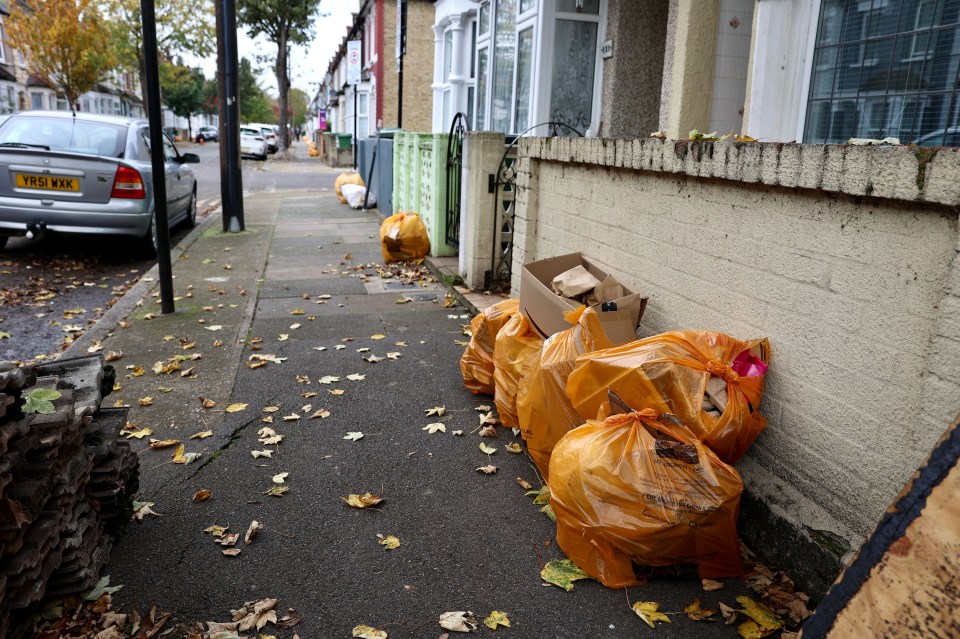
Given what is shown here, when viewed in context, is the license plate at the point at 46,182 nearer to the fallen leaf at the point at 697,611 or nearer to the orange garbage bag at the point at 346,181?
the orange garbage bag at the point at 346,181

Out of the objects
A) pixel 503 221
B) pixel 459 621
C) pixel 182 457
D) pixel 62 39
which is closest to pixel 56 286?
pixel 503 221

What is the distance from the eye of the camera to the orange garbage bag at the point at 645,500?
2607 mm

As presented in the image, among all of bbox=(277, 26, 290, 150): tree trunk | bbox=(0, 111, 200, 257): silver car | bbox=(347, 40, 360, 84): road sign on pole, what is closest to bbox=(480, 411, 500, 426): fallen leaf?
bbox=(0, 111, 200, 257): silver car

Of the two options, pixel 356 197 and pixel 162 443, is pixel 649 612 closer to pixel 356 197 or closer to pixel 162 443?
pixel 162 443

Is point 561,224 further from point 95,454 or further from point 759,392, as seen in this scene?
point 95,454

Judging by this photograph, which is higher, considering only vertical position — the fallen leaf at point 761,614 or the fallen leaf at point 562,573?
the fallen leaf at point 761,614

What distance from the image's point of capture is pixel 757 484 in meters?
3.08

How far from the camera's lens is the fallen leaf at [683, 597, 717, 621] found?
8.44ft

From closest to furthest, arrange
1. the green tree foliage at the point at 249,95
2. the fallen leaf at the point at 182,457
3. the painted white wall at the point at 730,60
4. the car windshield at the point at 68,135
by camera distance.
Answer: the fallen leaf at the point at 182,457 < the painted white wall at the point at 730,60 < the car windshield at the point at 68,135 < the green tree foliage at the point at 249,95

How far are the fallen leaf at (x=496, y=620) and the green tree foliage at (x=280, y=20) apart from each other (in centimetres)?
4036

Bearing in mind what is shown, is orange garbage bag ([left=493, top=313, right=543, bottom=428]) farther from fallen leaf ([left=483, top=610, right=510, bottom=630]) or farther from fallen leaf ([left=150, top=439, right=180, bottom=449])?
fallen leaf ([left=150, top=439, right=180, bottom=449])

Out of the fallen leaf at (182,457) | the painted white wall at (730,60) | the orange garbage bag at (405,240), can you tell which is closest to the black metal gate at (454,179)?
the orange garbage bag at (405,240)

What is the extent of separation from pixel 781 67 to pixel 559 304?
290cm

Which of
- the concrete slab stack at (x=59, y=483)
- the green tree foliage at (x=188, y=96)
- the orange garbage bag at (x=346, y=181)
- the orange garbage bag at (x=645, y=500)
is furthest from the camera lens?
the green tree foliage at (x=188, y=96)
